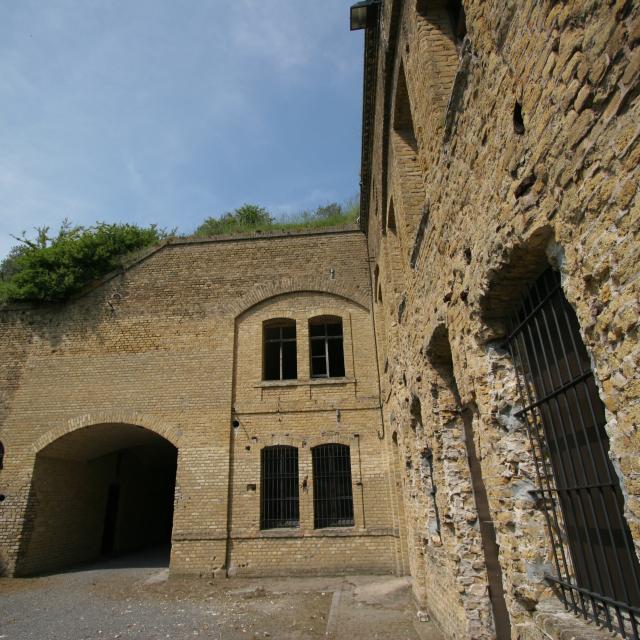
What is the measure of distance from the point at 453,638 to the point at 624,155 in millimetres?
5525

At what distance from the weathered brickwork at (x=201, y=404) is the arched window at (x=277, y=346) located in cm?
48

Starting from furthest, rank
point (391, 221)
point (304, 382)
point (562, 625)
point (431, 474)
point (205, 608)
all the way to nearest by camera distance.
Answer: point (304, 382) → point (391, 221) → point (205, 608) → point (431, 474) → point (562, 625)

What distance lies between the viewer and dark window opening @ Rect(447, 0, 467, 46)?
524 cm

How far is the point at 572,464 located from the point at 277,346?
447 inches

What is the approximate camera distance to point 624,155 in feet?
6.50

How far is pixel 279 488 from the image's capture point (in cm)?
1160

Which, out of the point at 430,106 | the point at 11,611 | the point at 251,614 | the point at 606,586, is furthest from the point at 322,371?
the point at 606,586

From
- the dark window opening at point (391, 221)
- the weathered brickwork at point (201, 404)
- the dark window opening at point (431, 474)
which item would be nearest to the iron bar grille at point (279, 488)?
the weathered brickwork at point (201, 404)

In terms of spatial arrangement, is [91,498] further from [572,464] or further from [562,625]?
[572,464]

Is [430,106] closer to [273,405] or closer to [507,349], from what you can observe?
[507,349]

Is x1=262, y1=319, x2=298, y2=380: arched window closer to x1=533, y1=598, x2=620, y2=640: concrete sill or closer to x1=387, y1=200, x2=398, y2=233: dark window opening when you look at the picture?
x1=387, y1=200, x2=398, y2=233: dark window opening

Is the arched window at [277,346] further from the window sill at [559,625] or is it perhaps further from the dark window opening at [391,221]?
the window sill at [559,625]

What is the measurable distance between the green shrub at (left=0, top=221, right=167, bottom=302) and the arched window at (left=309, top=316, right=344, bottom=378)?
21.6 feet

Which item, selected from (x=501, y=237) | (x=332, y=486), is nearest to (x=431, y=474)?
(x=501, y=237)
